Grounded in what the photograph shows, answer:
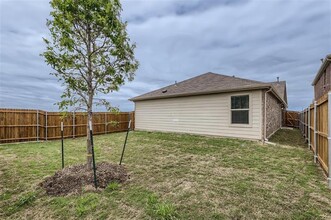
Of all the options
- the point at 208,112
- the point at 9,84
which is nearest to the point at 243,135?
the point at 208,112

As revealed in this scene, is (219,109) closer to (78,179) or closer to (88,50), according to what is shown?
(88,50)

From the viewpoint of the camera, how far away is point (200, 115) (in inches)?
444

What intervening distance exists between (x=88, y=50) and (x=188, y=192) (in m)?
4.23

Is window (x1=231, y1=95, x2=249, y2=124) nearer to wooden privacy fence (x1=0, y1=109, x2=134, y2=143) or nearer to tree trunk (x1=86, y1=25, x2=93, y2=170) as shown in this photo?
wooden privacy fence (x1=0, y1=109, x2=134, y2=143)

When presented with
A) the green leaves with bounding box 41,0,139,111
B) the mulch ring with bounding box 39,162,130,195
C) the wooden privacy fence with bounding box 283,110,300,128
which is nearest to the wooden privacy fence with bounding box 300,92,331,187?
the mulch ring with bounding box 39,162,130,195

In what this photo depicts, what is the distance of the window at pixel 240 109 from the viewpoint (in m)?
9.39

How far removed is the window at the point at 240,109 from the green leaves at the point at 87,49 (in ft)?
21.5

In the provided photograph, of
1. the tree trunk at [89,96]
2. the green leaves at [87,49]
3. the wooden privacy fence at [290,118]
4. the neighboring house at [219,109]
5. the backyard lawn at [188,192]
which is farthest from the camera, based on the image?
the wooden privacy fence at [290,118]

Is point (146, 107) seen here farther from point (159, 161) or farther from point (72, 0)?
point (72, 0)

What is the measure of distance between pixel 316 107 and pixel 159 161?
5178 millimetres

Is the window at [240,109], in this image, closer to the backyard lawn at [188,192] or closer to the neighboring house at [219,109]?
the neighboring house at [219,109]

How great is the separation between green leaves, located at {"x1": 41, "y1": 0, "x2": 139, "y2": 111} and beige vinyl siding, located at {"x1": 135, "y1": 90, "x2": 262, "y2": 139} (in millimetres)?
6586

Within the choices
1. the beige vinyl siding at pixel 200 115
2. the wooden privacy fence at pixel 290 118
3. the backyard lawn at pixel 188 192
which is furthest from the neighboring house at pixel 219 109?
the wooden privacy fence at pixel 290 118

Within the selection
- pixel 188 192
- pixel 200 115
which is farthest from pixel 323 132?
pixel 200 115
